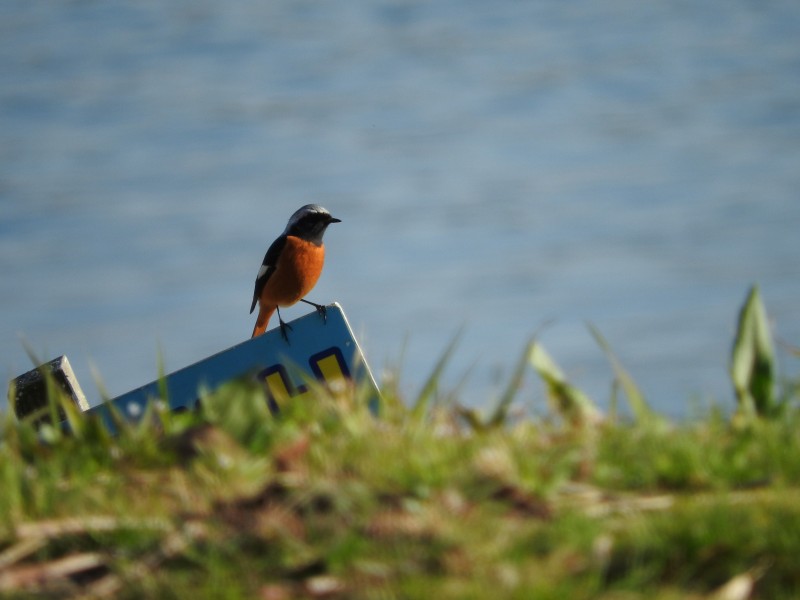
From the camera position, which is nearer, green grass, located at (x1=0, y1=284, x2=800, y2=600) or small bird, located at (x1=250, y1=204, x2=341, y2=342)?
green grass, located at (x1=0, y1=284, x2=800, y2=600)

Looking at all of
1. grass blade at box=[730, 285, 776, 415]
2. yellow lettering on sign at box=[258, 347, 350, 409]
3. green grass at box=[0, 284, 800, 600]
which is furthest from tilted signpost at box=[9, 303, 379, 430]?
grass blade at box=[730, 285, 776, 415]

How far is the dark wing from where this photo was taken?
35.1 ft

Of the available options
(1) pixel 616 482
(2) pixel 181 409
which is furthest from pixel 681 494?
(2) pixel 181 409

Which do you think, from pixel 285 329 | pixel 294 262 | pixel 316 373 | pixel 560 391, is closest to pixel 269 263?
pixel 294 262

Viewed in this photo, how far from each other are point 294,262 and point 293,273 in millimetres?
97

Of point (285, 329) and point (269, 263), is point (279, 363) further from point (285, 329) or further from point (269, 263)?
point (269, 263)

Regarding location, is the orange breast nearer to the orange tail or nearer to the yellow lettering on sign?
the orange tail

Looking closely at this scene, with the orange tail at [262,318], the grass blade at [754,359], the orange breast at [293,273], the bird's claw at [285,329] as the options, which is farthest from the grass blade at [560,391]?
the orange tail at [262,318]

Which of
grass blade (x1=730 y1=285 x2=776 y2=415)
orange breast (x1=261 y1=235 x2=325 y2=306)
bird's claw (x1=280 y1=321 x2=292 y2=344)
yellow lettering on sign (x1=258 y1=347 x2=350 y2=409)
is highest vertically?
orange breast (x1=261 y1=235 x2=325 y2=306)

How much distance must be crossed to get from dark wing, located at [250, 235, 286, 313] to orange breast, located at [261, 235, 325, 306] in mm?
73

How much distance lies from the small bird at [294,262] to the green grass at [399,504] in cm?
626

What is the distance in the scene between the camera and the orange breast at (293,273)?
10516 mm

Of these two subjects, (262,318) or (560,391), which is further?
(262,318)

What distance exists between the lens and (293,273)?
34.5ft
